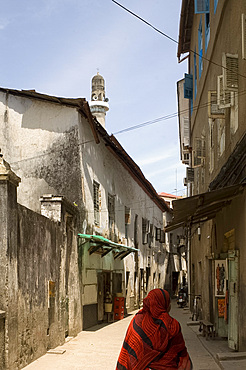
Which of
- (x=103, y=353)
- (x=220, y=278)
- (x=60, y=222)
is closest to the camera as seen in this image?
(x=103, y=353)

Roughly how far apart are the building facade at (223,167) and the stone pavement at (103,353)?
628 mm

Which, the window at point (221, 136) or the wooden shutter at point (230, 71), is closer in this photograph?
the wooden shutter at point (230, 71)

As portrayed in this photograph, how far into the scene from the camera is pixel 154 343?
5.23 metres

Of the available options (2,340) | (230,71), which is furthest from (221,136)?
(2,340)

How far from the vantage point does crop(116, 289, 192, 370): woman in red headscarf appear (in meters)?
5.21

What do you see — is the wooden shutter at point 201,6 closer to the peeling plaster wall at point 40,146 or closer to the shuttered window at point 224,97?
the peeling plaster wall at point 40,146

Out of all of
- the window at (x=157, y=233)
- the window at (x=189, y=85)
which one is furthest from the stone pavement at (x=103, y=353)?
the window at (x=157, y=233)

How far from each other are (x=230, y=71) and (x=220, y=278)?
18.3 feet

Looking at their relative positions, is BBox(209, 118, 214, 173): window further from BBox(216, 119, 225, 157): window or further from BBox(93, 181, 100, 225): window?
BBox(93, 181, 100, 225): window

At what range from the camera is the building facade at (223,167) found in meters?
9.60

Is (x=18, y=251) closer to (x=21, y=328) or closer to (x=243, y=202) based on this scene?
(x=21, y=328)

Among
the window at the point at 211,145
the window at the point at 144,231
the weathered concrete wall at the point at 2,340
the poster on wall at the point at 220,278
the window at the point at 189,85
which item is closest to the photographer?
the weathered concrete wall at the point at 2,340

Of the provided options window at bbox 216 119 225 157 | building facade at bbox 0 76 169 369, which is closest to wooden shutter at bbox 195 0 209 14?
window at bbox 216 119 225 157

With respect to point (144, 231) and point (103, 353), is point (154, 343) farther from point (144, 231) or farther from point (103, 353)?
point (144, 231)
